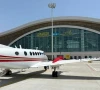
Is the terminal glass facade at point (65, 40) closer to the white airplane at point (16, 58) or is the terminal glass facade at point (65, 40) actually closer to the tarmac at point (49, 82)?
the white airplane at point (16, 58)

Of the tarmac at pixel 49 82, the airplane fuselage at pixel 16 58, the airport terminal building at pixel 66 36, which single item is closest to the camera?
the tarmac at pixel 49 82

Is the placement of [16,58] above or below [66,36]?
below

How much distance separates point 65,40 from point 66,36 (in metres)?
2.09

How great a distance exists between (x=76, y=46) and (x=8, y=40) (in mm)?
Result: 38799

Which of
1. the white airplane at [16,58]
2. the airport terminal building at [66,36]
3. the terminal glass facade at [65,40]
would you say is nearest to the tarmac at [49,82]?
the white airplane at [16,58]

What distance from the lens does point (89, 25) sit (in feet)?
363

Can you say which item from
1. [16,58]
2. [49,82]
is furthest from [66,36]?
[49,82]

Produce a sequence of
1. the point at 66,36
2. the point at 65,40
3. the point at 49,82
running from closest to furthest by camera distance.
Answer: the point at 49,82, the point at 66,36, the point at 65,40

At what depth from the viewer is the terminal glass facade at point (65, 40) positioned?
108 metres

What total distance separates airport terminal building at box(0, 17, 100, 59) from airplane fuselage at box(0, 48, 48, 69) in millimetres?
84008

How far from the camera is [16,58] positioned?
19.1 m

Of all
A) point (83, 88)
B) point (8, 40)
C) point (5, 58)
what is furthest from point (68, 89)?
point (8, 40)

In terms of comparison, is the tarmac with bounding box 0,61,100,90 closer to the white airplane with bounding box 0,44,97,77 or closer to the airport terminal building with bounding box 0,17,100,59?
the white airplane with bounding box 0,44,97,77

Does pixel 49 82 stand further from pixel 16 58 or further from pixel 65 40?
pixel 65 40
